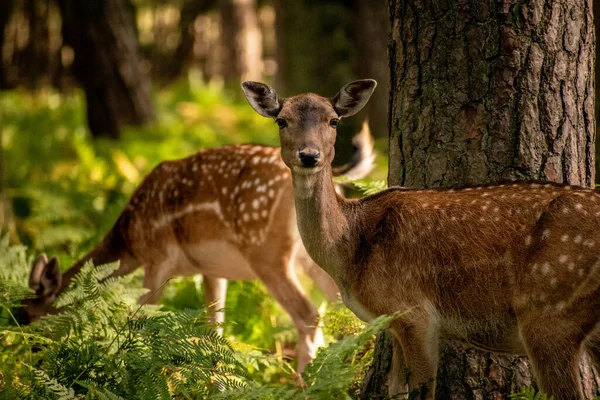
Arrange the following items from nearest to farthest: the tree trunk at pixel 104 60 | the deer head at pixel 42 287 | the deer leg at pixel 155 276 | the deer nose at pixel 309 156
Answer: the deer nose at pixel 309 156, the deer head at pixel 42 287, the deer leg at pixel 155 276, the tree trunk at pixel 104 60

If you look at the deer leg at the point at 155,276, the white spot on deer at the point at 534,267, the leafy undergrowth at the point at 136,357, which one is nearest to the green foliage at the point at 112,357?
the leafy undergrowth at the point at 136,357

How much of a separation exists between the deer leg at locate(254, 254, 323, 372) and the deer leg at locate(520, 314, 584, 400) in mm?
2748

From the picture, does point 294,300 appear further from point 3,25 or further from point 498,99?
point 3,25

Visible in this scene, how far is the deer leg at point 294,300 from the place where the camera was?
666 cm

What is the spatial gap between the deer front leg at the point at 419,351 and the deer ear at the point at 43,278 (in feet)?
11.5

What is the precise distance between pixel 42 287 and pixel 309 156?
10.8 feet

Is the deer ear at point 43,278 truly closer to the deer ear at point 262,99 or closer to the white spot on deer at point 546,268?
the deer ear at point 262,99

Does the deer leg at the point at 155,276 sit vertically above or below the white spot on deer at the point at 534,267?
below

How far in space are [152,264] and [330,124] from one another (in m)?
3.21

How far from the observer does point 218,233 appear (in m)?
7.35

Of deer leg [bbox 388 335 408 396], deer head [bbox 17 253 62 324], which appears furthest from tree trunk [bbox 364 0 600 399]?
deer head [bbox 17 253 62 324]

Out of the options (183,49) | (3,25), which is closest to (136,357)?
(3,25)

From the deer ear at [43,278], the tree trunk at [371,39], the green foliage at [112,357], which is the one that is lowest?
the deer ear at [43,278]

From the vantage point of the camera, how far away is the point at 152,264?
754cm
